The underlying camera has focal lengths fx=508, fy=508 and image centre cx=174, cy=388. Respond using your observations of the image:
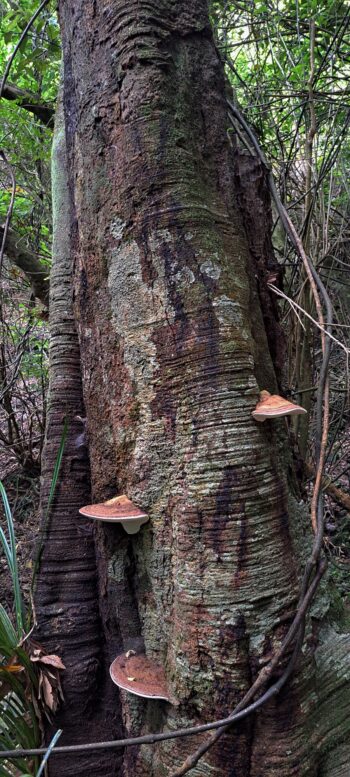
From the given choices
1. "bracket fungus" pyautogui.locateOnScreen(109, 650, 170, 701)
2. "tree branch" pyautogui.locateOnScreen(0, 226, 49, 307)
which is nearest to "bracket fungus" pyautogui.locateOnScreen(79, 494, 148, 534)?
"bracket fungus" pyautogui.locateOnScreen(109, 650, 170, 701)

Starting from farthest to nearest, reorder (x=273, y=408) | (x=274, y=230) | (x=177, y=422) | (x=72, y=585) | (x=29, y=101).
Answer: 1. (x=29, y=101)
2. (x=274, y=230)
3. (x=72, y=585)
4. (x=177, y=422)
5. (x=273, y=408)

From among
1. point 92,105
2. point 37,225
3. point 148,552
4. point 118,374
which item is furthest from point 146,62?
point 37,225

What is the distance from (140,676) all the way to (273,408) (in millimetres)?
929

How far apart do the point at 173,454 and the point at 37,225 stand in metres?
5.62

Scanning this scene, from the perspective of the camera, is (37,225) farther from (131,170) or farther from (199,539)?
Answer: (199,539)

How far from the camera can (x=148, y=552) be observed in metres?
1.61

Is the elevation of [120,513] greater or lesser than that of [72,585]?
greater

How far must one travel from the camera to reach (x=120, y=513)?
1507 millimetres

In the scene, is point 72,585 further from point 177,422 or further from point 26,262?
point 26,262

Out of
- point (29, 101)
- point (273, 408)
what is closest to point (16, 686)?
point (273, 408)

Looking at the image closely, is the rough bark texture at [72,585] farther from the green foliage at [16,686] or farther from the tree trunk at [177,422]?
the green foliage at [16,686]

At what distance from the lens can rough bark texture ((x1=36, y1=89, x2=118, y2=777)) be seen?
6.05ft

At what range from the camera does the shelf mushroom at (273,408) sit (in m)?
1.31

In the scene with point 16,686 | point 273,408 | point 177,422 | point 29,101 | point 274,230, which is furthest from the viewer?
point 29,101
